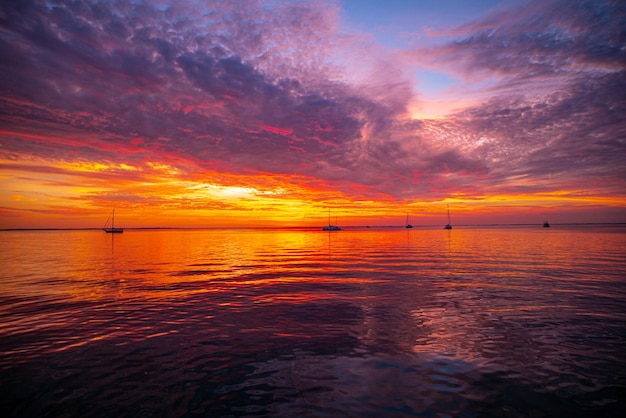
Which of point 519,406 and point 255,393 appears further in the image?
point 255,393

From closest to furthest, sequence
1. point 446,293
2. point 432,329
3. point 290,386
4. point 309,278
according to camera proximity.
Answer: point 290,386, point 432,329, point 446,293, point 309,278

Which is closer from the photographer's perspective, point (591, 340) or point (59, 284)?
point (591, 340)

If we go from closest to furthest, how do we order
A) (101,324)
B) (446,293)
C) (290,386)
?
(290,386) → (101,324) → (446,293)

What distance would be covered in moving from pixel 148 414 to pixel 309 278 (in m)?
21.0

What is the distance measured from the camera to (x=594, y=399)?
8.09m

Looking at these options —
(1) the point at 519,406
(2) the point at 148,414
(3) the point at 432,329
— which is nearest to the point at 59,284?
(2) the point at 148,414

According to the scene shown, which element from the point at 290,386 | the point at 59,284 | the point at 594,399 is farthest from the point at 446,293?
the point at 59,284

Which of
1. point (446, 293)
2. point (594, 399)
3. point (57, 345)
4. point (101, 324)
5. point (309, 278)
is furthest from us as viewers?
point (309, 278)

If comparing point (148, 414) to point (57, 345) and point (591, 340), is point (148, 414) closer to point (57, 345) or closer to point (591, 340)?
point (57, 345)

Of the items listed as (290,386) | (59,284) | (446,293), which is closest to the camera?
(290,386)

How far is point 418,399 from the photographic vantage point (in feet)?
26.8

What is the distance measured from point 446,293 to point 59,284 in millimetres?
28328

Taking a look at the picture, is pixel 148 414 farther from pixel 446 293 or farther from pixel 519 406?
pixel 446 293

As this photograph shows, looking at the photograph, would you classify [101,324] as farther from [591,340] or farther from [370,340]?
[591,340]
